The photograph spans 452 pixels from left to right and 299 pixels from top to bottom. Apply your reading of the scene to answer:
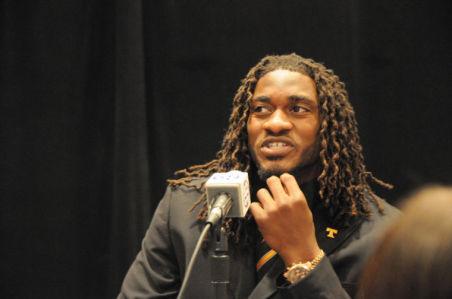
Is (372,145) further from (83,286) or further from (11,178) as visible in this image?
(11,178)

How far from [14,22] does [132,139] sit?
0.71 metres

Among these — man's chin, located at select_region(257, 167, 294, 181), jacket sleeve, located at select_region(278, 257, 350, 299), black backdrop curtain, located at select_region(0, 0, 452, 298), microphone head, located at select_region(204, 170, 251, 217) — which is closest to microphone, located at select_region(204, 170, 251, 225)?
microphone head, located at select_region(204, 170, 251, 217)

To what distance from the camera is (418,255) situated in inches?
29.0

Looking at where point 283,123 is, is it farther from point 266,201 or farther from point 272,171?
point 266,201

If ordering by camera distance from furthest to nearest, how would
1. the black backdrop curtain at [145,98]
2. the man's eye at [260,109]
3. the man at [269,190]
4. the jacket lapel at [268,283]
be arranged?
the black backdrop curtain at [145,98], the man's eye at [260,109], the man at [269,190], the jacket lapel at [268,283]

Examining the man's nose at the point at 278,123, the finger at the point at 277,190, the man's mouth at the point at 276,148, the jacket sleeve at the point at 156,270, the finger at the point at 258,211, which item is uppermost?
the man's nose at the point at 278,123

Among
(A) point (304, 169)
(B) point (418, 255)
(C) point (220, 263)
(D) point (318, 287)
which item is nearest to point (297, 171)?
(A) point (304, 169)

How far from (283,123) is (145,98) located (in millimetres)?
844

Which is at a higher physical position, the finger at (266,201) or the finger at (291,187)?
the finger at (291,187)

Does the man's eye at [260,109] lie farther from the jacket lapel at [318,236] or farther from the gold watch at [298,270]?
the gold watch at [298,270]

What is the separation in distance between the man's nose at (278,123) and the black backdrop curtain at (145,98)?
0.70 meters

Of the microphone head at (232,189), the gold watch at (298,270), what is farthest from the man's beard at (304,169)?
the microphone head at (232,189)

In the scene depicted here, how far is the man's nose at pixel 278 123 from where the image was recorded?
5.96 ft

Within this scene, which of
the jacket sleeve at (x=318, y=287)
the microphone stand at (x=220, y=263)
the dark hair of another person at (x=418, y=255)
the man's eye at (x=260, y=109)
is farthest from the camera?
the man's eye at (x=260, y=109)
